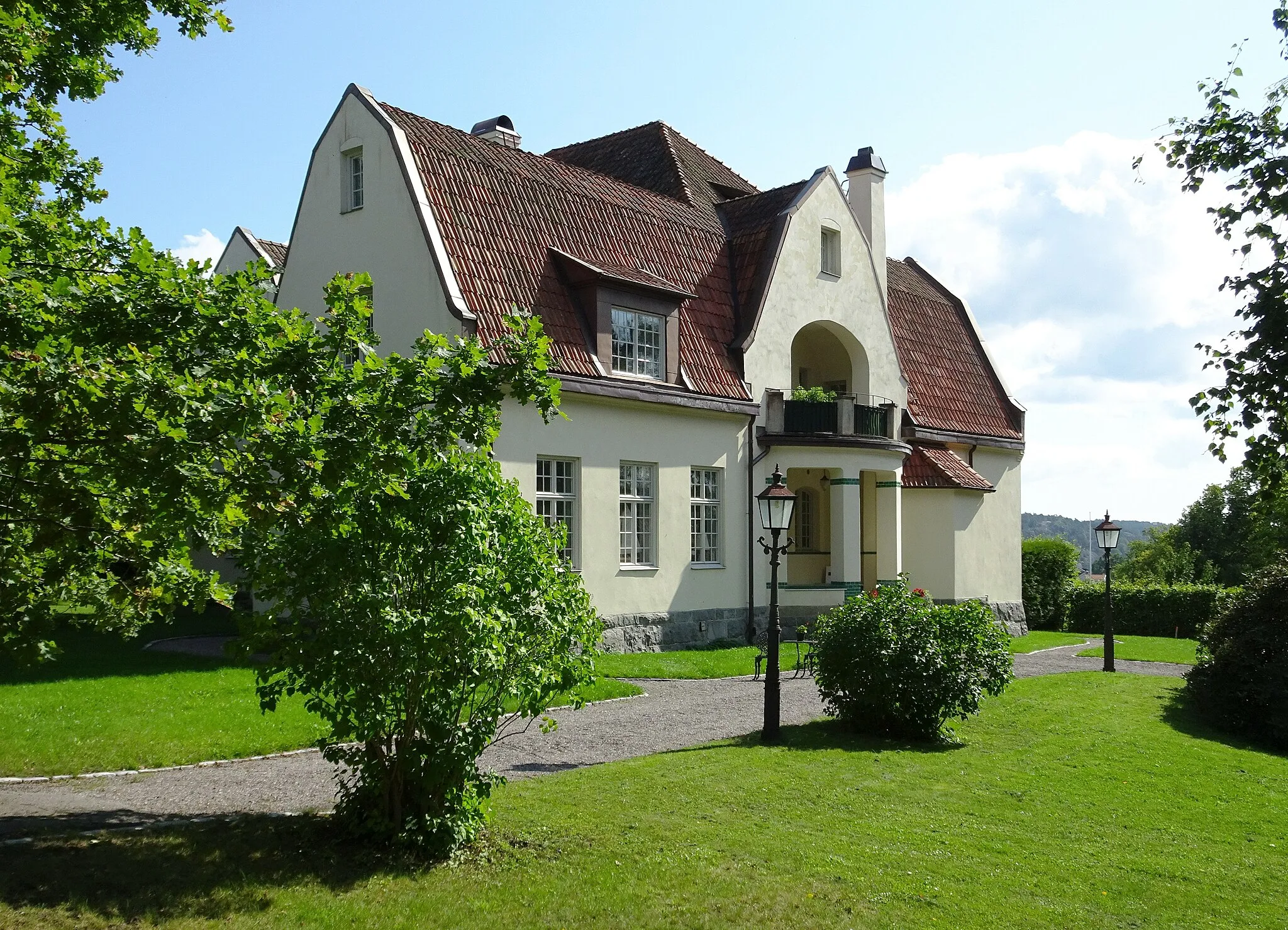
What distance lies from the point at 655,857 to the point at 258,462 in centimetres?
417

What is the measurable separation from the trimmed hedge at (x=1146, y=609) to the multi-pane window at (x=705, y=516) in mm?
18320

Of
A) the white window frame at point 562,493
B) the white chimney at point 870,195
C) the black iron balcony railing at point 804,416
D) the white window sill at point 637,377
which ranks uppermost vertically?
the white chimney at point 870,195

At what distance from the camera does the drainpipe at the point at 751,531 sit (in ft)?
83.3

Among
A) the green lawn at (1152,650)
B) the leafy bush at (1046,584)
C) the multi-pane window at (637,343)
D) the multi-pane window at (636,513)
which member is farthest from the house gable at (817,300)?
the leafy bush at (1046,584)

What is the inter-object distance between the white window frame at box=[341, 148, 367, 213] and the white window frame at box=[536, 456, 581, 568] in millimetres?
6293

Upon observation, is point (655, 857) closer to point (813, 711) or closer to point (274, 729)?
point (274, 729)

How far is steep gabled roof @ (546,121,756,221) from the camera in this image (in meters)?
29.3

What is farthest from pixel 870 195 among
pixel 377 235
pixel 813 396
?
pixel 377 235

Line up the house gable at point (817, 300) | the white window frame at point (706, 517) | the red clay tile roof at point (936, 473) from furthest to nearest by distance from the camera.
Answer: the red clay tile roof at point (936, 473) < the house gable at point (817, 300) < the white window frame at point (706, 517)

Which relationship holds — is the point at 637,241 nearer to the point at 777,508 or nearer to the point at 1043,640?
the point at 777,508

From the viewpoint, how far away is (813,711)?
1644 cm

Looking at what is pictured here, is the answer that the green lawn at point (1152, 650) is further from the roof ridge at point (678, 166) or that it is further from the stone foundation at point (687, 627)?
the roof ridge at point (678, 166)

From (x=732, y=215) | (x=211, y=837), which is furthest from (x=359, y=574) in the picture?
(x=732, y=215)

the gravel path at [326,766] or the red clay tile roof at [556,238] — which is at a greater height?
the red clay tile roof at [556,238]
